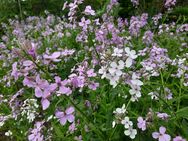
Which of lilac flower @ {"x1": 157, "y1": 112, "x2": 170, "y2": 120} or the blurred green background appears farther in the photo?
the blurred green background

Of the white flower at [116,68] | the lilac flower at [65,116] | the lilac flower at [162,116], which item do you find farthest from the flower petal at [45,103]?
the lilac flower at [162,116]

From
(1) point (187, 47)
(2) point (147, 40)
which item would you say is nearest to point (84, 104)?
(2) point (147, 40)

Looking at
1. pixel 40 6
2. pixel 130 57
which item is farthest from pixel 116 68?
pixel 40 6

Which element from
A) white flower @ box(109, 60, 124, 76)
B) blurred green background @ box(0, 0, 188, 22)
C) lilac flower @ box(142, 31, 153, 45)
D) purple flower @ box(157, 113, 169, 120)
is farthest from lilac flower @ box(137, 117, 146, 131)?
blurred green background @ box(0, 0, 188, 22)

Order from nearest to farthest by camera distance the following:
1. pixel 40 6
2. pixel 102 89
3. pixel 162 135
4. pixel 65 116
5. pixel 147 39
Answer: pixel 65 116
pixel 162 135
pixel 102 89
pixel 147 39
pixel 40 6

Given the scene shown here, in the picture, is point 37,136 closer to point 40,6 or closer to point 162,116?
point 162,116

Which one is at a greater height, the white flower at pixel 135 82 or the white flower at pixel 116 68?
the white flower at pixel 116 68

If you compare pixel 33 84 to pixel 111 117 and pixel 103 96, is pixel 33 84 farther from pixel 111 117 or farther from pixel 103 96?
pixel 103 96

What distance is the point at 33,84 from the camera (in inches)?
66.9

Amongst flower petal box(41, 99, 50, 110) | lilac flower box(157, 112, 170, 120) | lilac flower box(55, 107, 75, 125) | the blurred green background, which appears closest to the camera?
flower petal box(41, 99, 50, 110)

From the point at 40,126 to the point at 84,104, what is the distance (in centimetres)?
56

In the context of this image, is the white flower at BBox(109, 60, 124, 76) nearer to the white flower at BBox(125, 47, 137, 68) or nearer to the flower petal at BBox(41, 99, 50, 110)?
the white flower at BBox(125, 47, 137, 68)

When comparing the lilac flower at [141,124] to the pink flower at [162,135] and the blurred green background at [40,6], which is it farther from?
the blurred green background at [40,6]

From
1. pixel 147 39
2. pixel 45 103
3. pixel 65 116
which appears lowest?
pixel 147 39
